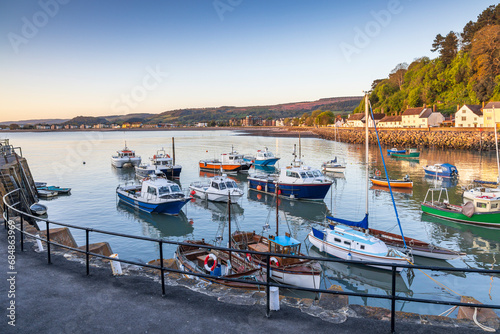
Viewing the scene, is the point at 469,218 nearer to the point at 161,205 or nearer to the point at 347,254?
the point at 347,254

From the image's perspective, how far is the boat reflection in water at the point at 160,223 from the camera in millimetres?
23936

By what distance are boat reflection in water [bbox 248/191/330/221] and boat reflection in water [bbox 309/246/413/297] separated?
960cm

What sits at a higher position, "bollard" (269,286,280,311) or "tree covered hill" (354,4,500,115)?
"tree covered hill" (354,4,500,115)

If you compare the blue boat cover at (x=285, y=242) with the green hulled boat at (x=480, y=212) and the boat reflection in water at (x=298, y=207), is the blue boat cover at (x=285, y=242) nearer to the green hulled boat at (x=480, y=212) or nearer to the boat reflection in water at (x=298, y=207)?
the boat reflection in water at (x=298, y=207)

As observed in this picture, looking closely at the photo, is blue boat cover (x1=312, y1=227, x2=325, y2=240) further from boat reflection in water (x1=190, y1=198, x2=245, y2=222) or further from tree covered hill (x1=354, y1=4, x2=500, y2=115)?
tree covered hill (x1=354, y1=4, x2=500, y2=115)

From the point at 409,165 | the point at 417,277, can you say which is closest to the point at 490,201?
the point at 417,277

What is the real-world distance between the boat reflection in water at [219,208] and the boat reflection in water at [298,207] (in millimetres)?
3124

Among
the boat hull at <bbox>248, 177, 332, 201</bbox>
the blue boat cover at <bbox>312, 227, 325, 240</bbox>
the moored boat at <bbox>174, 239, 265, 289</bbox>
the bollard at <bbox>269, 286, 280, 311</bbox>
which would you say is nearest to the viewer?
the bollard at <bbox>269, 286, 280, 311</bbox>

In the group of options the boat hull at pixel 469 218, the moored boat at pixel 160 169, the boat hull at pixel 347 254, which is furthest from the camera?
the moored boat at pixel 160 169

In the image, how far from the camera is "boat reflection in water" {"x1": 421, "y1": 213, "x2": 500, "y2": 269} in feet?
60.1

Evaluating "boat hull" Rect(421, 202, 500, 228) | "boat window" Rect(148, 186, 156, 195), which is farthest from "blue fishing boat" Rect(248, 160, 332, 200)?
"boat window" Rect(148, 186, 156, 195)

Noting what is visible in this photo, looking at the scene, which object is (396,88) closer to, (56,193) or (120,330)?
(56,193)

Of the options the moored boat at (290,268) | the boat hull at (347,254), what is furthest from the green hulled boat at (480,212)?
the moored boat at (290,268)

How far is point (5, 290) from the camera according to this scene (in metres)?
6.22
